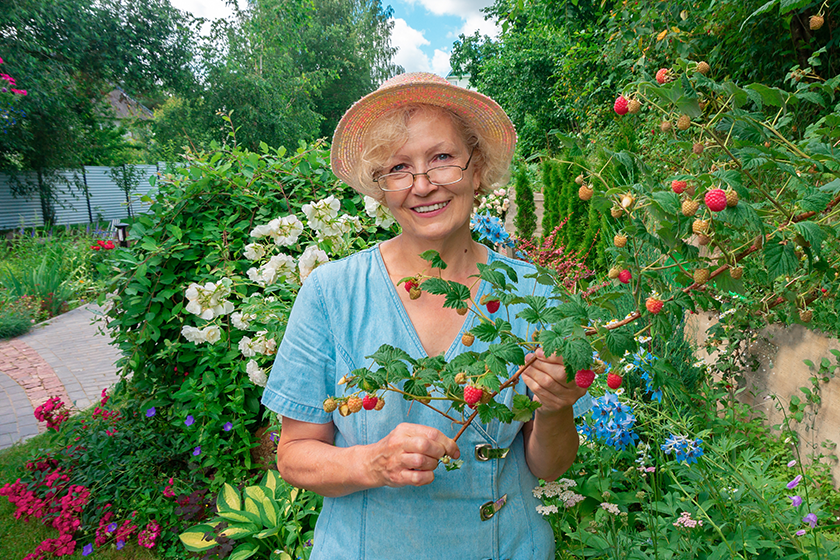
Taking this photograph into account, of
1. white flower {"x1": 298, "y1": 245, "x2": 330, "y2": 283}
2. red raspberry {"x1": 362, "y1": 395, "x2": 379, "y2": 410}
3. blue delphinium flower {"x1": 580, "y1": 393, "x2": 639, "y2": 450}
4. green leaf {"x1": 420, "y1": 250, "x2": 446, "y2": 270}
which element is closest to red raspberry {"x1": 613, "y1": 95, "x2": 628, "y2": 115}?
green leaf {"x1": 420, "y1": 250, "x2": 446, "y2": 270}

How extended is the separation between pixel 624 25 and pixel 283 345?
13.8ft

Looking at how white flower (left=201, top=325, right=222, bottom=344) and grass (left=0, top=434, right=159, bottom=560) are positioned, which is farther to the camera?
grass (left=0, top=434, right=159, bottom=560)

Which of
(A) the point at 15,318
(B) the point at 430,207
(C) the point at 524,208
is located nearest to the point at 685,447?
(B) the point at 430,207

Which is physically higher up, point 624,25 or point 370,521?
point 624,25

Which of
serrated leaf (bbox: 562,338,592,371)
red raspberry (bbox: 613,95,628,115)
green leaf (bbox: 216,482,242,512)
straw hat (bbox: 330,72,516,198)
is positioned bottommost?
green leaf (bbox: 216,482,242,512)

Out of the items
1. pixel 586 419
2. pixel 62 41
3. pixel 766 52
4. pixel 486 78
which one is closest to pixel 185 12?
pixel 62 41

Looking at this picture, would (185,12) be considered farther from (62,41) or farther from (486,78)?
(486,78)

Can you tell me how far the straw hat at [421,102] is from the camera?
1.31 meters

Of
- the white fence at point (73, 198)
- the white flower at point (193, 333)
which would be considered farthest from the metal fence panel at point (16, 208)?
the white flower at point (193, 333)

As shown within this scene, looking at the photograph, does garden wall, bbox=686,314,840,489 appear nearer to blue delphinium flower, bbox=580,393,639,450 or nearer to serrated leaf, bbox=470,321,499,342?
blue delphinium flower, bbox=580,393,639,450

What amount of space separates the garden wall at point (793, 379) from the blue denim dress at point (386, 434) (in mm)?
2106

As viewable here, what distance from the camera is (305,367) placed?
1.27 m

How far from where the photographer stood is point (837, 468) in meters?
2.56

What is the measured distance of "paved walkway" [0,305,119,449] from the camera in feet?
15.2
